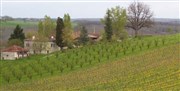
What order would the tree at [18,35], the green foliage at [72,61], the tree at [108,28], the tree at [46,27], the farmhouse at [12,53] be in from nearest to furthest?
1. the green foliage at [72,61]
2. the tree at [108,28]
3. the farmhouse at [12,53]
4. the tree at [46,27]
5. the tree at [18,35]

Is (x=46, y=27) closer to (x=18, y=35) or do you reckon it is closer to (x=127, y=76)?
(x=18, y=35)

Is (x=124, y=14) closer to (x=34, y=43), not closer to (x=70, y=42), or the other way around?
(x=70, y=42)

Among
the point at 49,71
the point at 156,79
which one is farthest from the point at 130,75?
the point at 49,71

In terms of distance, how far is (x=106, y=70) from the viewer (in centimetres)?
4731

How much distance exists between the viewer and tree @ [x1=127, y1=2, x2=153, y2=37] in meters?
91.4

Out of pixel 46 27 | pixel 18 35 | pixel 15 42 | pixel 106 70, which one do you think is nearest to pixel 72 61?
pixel 106 70

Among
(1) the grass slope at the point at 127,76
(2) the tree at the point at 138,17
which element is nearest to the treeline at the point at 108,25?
(2) the tree at the point at 138,17

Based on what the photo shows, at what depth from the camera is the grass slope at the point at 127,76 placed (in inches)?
1368

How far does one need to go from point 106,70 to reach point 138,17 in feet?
152

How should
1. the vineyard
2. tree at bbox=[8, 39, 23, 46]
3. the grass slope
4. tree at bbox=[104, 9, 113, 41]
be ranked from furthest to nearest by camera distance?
1. tree at bbox=[8, 39, 23, 46]
2. tree at bbox=[104, 9, 113, 41]
3. the vineyard
4. the grass slope

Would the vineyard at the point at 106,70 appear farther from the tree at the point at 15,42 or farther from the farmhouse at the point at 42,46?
the tree at the point at 15,42

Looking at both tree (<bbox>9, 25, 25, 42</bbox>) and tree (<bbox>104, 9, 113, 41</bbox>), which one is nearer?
tree (<bbox>104, 9, 113, 41</bbox>)

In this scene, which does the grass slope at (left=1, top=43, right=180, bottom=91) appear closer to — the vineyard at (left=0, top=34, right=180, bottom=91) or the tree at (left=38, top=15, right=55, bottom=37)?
the vineyard at (left=0, top=34, right=180, bottom=91)

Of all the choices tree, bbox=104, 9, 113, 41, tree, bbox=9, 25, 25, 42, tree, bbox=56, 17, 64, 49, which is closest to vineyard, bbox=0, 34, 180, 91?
tree, bbox=104, 9, 113, 41
